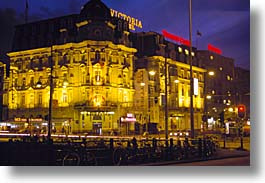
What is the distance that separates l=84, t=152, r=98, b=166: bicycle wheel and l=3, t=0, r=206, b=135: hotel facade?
16.3 inches

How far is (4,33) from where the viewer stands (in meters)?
6.23

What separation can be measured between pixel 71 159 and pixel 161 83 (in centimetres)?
230

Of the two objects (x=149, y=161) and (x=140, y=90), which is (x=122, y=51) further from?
(x=149, y=161)

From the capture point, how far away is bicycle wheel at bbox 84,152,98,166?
6.00 meters

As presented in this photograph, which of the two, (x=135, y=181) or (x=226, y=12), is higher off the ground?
(x=226, y=12)

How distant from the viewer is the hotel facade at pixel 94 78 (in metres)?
6.49

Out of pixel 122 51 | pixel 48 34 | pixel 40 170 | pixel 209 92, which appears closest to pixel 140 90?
pixel 122 51

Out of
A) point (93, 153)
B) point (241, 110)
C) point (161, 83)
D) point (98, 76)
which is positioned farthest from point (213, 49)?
point (93, 153)

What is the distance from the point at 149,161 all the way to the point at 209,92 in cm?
176

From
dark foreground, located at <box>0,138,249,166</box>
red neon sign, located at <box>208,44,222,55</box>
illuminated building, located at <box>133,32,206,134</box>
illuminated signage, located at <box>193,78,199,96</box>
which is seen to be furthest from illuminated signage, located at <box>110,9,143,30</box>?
dark foreground, located at <box>0,138,249,166</box>

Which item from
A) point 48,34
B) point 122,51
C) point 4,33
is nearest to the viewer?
point 4,33

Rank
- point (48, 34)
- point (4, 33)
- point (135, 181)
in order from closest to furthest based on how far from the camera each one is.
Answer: point (135, 181), point (4, 33), point (48, 34)

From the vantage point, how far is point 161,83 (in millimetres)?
7477

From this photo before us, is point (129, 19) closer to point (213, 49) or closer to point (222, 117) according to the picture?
point (213, 49)
